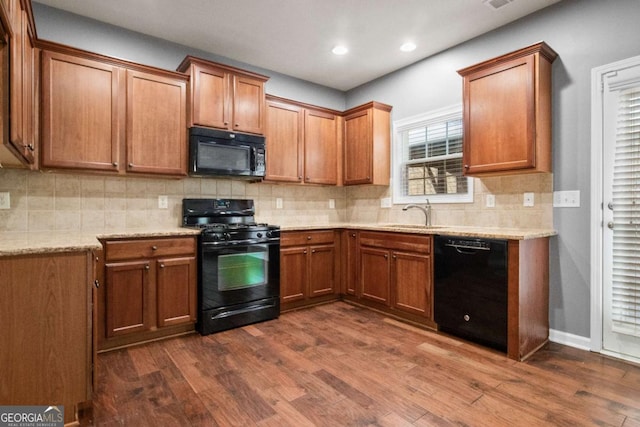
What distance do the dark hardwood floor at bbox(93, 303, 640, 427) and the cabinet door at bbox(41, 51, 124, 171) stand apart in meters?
1.57

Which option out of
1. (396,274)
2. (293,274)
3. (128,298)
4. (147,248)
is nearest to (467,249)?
(396,274)

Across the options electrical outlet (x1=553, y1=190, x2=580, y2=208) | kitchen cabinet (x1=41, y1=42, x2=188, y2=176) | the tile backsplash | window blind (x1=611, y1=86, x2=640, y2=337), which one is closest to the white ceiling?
kitchen cabinet (x1=41, y1=42, x2=188, y2=176)

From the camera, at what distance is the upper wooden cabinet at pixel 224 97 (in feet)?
10.4

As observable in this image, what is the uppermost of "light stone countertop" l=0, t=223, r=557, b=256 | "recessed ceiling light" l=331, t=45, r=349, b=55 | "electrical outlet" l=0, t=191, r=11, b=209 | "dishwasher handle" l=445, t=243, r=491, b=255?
"recessed ceiling light" l=331, t=45, r=349, b=55

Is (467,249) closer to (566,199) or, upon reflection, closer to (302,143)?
(566,199)

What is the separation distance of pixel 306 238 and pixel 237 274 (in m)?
0.89

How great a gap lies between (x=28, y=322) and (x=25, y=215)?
1.58m

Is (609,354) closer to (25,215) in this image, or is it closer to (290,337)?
(290,337)

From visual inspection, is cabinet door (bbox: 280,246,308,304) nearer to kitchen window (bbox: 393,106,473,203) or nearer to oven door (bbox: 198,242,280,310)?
oven door (bbox: 198,242,280,310)

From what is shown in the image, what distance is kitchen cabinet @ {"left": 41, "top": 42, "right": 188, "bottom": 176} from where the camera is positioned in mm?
2617

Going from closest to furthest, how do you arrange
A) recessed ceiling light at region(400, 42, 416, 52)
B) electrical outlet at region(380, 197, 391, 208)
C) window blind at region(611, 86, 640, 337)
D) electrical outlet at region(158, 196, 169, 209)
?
window blind at region(611, 86, 640, 337) → electrical outlet at region(158, 196, 169, 209) → recessed ceiling light at region(400, 42, 416, 52) → electrical outlet at region(380, 197, 391, 208)

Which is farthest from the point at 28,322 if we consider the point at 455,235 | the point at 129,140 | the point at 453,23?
the point at 453,23

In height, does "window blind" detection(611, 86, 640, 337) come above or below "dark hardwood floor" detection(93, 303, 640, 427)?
above

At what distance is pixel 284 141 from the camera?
3971mm
